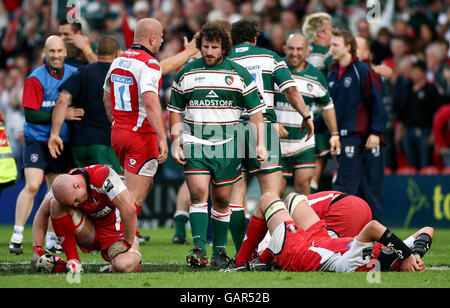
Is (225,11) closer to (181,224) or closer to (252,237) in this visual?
(181,224)

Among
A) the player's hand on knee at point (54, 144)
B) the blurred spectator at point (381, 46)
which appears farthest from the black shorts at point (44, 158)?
the blurred spectator at point (381, 46)

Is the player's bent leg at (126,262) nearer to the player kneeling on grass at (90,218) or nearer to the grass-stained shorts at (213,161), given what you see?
the player kneeling on grass at (90,218)

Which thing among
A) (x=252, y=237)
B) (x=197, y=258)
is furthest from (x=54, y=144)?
(x=252, y=237)

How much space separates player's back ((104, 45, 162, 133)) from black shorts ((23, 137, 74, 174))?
183 centimetres

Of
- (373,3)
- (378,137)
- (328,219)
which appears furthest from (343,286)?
(373,3)

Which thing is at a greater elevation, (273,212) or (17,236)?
(273,212)

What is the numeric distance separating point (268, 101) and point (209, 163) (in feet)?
4.46

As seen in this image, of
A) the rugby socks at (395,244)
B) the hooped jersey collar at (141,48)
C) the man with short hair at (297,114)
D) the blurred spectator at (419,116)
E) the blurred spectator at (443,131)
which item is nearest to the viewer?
the rugby socks at (395,244)

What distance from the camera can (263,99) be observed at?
8.64m

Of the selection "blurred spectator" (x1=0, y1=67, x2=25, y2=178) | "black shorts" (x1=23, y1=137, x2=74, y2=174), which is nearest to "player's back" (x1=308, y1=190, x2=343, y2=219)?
"black shorts" (x1=23, y1=137, x2=74, y2=174)

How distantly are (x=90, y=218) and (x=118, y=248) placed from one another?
0.53 m

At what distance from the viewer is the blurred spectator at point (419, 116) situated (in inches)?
567

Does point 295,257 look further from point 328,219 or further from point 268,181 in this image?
point 268,181

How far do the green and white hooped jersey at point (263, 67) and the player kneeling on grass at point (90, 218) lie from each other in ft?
6.80
